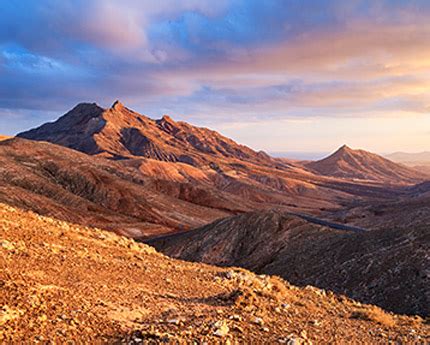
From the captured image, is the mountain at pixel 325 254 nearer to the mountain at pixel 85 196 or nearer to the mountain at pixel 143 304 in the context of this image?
the mountain at pixel 143 304

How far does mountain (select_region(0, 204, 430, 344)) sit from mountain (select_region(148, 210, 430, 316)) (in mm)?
11624

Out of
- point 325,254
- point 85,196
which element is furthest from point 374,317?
point 85,196

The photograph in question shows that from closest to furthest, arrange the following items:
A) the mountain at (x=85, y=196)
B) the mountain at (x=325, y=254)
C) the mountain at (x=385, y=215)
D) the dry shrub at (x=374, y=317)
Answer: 1. the dry shrub at (x=374, y=317)
2. the mountain at (x=325, y=254)
3. the mountain at (x=85, y=196)
4. the mountain at (x=385, y=215)

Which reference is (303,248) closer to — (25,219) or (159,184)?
(25,219)

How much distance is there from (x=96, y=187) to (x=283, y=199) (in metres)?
84.3

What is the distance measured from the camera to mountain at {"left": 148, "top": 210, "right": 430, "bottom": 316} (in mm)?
25266

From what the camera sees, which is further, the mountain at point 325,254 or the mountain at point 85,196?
the mountain at point 85,196

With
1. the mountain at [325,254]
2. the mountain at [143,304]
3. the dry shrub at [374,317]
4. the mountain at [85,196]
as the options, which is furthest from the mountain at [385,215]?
the mountain at [143,304]

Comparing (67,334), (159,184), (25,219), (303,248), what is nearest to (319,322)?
(67,334)

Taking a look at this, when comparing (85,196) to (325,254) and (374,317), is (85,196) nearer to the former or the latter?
(325,254)

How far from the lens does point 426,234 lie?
31656 mm

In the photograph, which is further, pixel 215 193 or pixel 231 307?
pixel 215 193

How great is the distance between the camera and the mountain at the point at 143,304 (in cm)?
785

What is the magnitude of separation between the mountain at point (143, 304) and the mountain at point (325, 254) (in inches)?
458
